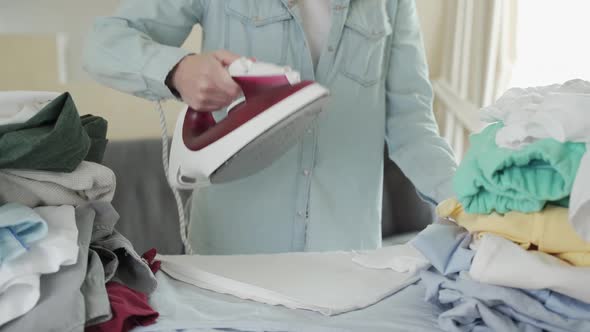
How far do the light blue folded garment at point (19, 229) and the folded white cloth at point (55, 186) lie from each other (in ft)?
0.20

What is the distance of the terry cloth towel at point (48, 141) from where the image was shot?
0.70 m

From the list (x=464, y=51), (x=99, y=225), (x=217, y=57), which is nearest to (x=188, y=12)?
(x=217, y=57)

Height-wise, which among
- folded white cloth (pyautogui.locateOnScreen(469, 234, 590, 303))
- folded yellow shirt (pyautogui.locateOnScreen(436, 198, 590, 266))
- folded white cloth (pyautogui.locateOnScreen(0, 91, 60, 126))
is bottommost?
folded white cloth (pyautogui.locateOnScreen(469, 234, 590, 303))

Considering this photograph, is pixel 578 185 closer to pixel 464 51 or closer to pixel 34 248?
pixel 34 248

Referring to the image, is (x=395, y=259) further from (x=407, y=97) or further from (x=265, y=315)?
(x=407, y=97)

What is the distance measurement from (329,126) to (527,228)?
0.60 metres

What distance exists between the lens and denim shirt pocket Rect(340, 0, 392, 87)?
3.98 feet

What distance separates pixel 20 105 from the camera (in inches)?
30.8

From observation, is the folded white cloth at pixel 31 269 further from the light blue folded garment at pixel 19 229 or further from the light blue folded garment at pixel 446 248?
the light blue folded garment at pixel 446 248

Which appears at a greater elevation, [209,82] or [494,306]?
[209,82]

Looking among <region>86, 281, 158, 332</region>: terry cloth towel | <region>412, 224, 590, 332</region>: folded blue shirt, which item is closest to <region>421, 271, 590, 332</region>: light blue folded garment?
<region>412, 224, 590, 332</region>: folded blue shirt

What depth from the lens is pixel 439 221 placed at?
83 cm

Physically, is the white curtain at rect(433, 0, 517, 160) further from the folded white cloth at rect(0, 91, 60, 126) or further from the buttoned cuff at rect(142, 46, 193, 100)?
the folded white cloth at rect(0, 91, 60, 126)

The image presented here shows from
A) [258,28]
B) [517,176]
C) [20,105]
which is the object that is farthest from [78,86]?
[517,176]
